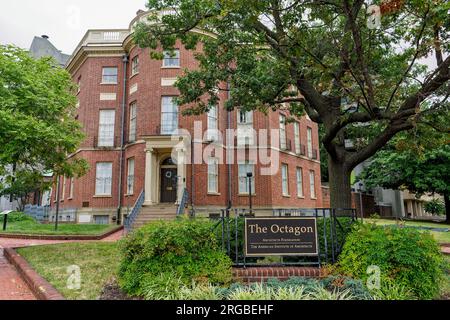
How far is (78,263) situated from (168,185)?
10976 millimetres

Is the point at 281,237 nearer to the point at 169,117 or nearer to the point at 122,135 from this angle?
the point at 169,117

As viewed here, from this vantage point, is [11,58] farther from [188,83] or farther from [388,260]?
[388,260]

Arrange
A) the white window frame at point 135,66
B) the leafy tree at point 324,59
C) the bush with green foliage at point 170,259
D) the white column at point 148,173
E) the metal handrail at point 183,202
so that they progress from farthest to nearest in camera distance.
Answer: the white window frame at point 135,66 → the white column at point 148,173 → the metal handrail at point 183,202 → the leafy tree at point 324,59 → the bush with green foliage at point 170,259

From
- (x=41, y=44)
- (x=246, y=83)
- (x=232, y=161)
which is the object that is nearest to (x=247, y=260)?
(x=246, y=83)

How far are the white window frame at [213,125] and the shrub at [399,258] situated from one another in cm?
1391

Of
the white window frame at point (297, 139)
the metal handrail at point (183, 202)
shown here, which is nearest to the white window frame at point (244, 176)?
the metal handrail at point (183, 202)

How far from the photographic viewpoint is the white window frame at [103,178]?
69.3 feet

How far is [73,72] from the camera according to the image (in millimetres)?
25688

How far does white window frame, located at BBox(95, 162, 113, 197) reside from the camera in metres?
21.1

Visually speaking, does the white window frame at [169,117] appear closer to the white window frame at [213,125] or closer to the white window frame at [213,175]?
the white window frame at [213,125]

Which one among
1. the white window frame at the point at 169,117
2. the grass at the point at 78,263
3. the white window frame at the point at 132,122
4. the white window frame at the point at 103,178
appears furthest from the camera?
the white window frame at the point at 103,178

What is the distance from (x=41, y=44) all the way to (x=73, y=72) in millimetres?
20269

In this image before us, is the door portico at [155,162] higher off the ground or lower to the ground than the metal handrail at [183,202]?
higher

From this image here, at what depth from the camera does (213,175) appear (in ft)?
65.1
